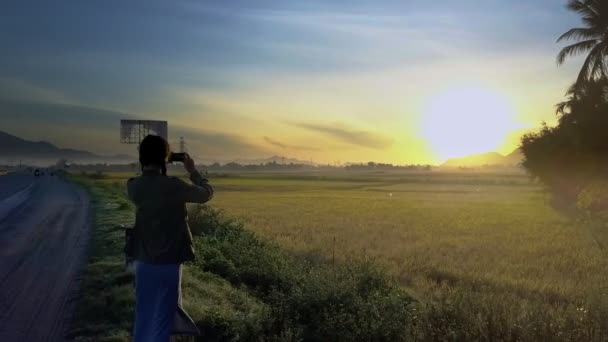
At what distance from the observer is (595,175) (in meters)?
25.0

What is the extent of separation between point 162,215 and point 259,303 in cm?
433

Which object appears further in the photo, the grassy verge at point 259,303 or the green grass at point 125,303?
the grassy verge at point 259,303

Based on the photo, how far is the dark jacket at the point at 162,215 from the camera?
4254 mm

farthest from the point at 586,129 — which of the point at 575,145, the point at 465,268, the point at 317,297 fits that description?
the point at 317,297

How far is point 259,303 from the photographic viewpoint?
8164 millimetres

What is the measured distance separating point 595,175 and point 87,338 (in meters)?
26.3

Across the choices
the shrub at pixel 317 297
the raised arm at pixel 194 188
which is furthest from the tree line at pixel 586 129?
the raised arm at pixel 194 188

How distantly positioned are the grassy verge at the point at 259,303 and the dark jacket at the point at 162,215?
2.10 m

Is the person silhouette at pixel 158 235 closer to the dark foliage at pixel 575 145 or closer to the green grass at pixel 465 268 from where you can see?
the green grass at pixel 465 268

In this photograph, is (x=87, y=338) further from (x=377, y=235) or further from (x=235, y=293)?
(x=377, y=235)

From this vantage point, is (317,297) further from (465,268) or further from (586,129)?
(586,129)

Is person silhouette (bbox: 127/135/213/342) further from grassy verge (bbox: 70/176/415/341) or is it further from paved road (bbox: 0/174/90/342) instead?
paved road (bbox: 0/174/90/342)

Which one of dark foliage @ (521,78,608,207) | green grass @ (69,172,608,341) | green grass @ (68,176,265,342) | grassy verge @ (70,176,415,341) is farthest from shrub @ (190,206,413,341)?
dark foliage @ (521,78,608,207)

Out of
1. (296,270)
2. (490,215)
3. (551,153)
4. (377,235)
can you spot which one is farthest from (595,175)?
(296,270)
